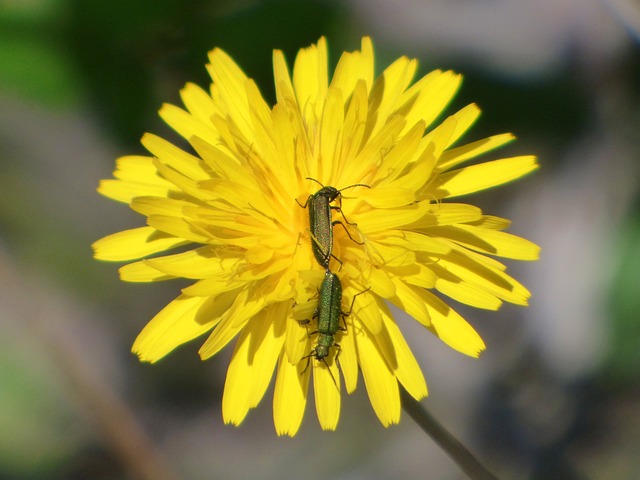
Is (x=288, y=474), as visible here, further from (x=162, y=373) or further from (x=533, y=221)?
(x=533, y=221)

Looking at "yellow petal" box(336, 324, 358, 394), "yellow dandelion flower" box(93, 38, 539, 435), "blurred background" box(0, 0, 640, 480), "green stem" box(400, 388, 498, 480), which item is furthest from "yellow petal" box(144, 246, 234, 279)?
"blurred background" box(0, 0, 640, 480)

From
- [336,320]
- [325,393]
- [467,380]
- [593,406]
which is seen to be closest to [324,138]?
[336,320]

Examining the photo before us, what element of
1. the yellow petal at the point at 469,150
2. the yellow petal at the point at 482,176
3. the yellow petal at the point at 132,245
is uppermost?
the yellow petal at the point at 469,150

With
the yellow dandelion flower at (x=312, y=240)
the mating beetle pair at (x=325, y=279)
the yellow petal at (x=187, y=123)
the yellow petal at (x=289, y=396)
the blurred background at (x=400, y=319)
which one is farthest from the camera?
the blurred background at (x=400, y=319)

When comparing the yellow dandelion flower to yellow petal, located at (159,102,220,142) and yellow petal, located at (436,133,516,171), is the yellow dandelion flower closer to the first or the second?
yellow petal, located at (436,133,516,171)

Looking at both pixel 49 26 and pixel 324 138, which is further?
pixel 49 26

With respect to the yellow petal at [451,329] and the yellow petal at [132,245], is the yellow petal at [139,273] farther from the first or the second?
the yellow petal at [451,329]

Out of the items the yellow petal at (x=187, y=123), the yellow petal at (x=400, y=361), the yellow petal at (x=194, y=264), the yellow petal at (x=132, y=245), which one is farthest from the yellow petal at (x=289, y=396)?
the yellow petal at (x=187, y=123)
